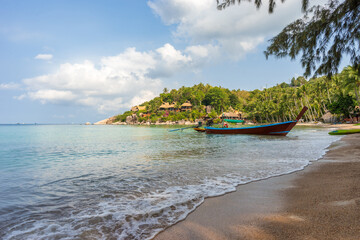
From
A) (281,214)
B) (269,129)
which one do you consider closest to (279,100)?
(269,129)

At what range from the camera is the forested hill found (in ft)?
147

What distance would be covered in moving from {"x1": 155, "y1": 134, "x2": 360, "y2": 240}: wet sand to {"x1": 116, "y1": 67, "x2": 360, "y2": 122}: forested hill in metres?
4.85

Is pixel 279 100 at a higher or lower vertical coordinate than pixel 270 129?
higher

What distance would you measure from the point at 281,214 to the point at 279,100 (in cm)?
7887

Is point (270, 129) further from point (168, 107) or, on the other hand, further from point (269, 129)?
point (168, 107)

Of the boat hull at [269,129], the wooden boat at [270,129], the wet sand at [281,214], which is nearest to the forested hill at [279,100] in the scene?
the wet sand at [281,214]

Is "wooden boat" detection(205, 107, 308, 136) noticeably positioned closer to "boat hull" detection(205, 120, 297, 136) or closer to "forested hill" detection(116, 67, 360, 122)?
"boat hull" detection(205, 120, 297, 136)

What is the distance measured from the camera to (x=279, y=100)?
7356 centimetres

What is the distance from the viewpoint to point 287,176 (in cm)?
578

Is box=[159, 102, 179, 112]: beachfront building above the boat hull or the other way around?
above

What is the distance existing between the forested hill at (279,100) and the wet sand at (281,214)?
4.85m

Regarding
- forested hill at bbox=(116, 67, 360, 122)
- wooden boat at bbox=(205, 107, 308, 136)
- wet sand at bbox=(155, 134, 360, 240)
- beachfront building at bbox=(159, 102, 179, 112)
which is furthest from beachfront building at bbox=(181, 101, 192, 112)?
wet sand at bbox=(155, 134, 360, 240)

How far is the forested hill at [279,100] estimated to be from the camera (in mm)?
44719

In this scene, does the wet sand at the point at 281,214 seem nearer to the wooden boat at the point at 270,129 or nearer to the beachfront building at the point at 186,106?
the wooden boat at the point at 270,129
